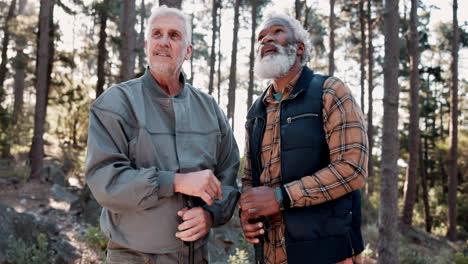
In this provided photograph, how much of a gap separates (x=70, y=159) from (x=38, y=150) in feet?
9.95

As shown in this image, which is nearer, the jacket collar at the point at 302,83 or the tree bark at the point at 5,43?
the jacket collar at the point at 302,83

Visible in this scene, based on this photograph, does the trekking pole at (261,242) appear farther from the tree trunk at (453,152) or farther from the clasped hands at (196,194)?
the tree trunk at (453,152)

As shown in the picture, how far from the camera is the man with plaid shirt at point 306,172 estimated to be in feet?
7.51

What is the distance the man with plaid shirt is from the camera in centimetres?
229

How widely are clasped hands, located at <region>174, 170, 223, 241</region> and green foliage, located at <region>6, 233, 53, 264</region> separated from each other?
4049mm

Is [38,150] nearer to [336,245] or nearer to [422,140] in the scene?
[336,245]

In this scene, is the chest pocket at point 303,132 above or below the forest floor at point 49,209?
above

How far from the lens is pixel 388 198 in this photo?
732cm

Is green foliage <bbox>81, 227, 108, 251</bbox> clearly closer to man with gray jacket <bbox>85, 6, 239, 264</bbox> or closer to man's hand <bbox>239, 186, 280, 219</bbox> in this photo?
man with gray jacket <bbox>85, 6, 239, 264</bbox>

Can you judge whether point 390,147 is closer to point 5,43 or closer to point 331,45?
point 331,45

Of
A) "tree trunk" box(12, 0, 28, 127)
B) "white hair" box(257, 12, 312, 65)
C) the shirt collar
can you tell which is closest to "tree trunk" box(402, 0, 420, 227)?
"white hair" box(257, 12, 312, 65)

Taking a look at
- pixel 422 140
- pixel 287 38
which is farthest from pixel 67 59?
pixel 422 140

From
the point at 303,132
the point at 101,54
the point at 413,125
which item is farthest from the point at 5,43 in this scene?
the point at 303,132

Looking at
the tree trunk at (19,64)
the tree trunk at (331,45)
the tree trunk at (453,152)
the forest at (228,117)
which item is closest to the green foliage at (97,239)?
the forest at (228,117)
